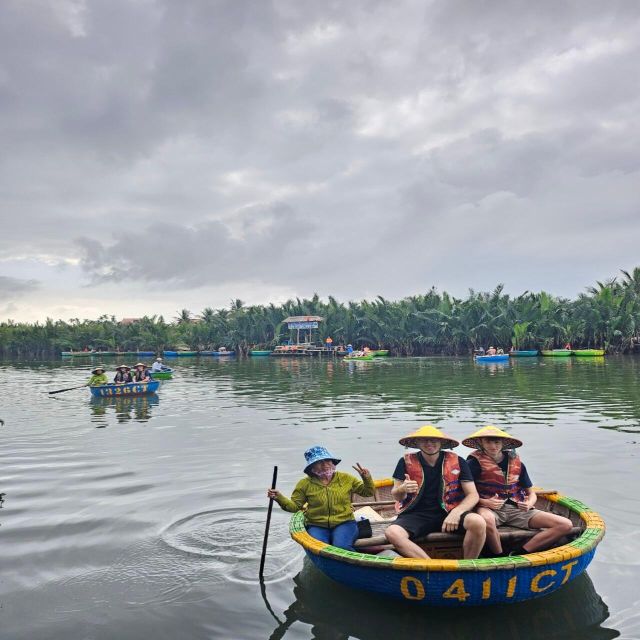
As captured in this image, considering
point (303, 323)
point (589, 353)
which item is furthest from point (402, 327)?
point (589, 353)

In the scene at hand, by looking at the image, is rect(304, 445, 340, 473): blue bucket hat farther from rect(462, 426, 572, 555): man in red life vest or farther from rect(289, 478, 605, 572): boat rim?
rect(462, 426, 572, 555): man in red life vest

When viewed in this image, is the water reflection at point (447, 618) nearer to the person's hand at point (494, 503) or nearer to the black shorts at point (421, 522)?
the black shorts at point (421, 522)

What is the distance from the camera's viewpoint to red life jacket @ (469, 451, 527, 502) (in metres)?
6.20

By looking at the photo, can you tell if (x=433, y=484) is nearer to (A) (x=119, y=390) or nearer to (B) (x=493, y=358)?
(A) (x=119, y=390)

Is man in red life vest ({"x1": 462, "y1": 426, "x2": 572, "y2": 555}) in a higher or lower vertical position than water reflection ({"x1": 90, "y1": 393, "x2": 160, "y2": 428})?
higher

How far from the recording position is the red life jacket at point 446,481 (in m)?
5.94

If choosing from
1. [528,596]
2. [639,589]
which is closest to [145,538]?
[528,596]

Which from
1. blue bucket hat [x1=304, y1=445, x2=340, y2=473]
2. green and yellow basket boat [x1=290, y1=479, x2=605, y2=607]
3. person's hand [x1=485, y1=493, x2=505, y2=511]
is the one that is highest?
blue bucket hat [x1=304, y1=445, x2=340, y2=473]

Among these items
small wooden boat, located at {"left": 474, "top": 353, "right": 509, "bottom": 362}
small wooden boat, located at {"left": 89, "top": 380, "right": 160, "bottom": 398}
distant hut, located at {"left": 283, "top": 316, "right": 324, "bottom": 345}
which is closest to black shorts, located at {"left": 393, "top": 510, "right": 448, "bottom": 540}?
small wooden boat, located at {"left": 89, "top": 380, "right": 160, "bottom": 398}

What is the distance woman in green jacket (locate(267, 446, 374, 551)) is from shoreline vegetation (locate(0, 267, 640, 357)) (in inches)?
2124

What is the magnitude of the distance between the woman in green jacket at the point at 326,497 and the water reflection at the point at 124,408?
11.9 m

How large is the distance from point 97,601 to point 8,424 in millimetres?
13235

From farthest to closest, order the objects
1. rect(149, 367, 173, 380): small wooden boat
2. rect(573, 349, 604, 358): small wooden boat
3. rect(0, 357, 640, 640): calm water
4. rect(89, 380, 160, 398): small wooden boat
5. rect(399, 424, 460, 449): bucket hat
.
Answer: rect(573, 349, 604, 358): small wooden boat
rect(149, 367, 173, 380): small wooden boat
rect(89, 380, 160, 398): small wooden boat
rect(399, 424, 460, 449): bucket hat
rect(0, 357, 640, 640): calm water

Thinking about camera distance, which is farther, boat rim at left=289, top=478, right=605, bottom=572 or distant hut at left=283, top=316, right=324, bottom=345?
distant hut at left=283, top=316, right=324, bottom=345
